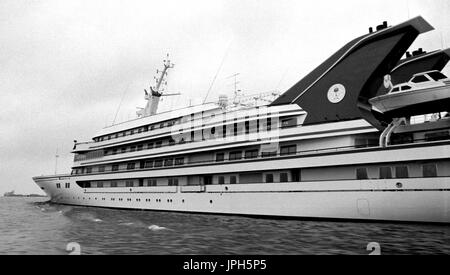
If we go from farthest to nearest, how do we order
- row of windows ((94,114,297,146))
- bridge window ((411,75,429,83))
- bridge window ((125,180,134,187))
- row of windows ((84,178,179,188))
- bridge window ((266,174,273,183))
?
bridge window ((125,180,134,187)) < row of windows ((84,178,179,188)) < row of windows ((94,114,297,146)) < bridge window ((266,174,273,183)) < bridge window ((411,75,429,83))

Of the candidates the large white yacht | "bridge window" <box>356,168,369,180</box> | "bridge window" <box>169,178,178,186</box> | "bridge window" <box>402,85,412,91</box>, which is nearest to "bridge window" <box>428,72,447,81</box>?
"bridge window" <box>402,85,412,91</box>

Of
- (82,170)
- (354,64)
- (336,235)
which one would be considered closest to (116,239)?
(336,235)

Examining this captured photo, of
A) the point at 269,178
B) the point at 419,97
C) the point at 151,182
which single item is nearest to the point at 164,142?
the point at 151,182

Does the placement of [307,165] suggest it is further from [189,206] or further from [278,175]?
[189,206]

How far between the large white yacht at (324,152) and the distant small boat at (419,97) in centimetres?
27

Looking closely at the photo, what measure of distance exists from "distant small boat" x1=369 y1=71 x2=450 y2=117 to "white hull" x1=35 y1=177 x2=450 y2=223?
3.94m

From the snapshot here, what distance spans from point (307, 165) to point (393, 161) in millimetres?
5070

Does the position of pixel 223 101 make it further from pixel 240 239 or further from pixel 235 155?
pixel 240 239

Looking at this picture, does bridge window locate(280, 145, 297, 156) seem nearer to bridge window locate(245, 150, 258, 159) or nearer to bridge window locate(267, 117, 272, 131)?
bridge window locate(267, 117, 272, 131)

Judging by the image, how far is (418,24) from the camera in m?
18.5

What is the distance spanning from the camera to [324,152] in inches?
800

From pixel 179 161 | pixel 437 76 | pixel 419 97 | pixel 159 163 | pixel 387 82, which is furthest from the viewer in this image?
pixel 159 163

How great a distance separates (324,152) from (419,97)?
6.09 metres

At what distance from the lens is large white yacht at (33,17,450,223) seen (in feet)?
56.5
